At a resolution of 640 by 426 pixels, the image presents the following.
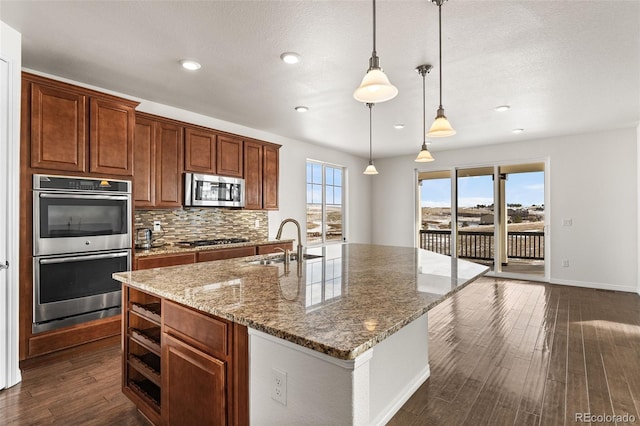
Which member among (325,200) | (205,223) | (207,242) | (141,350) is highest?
(325,200)

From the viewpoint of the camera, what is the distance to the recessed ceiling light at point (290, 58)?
2636 mm

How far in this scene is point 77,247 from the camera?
2828mm

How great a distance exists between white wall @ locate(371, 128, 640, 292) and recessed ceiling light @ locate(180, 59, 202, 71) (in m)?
5.47

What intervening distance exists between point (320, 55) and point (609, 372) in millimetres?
3312

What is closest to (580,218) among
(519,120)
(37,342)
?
(519,120)

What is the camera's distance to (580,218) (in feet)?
17.9

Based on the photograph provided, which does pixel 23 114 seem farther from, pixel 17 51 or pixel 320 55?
pixel 320 55

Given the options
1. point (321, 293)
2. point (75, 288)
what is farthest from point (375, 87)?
point (75, 288)

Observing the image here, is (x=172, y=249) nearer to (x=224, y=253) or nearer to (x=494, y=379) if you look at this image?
(x=224, y=253)

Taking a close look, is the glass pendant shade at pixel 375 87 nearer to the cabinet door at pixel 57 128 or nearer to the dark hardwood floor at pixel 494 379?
the dark hardwood floor at pixel 494 379

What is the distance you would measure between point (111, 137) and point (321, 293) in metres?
2.65

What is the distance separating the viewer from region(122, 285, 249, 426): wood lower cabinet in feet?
4.35

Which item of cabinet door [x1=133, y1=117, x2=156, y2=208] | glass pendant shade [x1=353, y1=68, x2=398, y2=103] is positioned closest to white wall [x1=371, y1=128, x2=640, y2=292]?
glass pendant shade [x1=353, y1=68, x2=398, y2=103]

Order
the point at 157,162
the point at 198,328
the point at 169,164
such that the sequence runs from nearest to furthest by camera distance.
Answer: the point at 198,328 → the point at 157,162 → the point at 169,164
